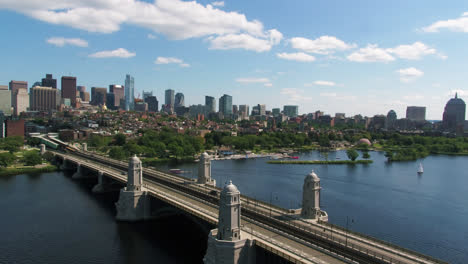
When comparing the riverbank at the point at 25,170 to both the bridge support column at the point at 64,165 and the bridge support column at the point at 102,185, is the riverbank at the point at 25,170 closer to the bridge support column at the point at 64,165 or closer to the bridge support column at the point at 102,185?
the bridge support column at the point at 64,165

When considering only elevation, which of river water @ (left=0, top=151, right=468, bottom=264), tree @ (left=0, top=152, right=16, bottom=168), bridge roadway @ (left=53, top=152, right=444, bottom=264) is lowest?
river water @ (left=0, top=151, right=468, bottom=264)

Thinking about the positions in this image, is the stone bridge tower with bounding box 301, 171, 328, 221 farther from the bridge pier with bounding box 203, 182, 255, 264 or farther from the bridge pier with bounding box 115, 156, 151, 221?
the bridge pier with bounding box 115, 156, 151, 221

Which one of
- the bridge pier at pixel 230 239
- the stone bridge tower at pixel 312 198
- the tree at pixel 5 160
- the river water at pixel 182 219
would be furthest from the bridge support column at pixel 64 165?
the stone bridge tower at pixel 312 198

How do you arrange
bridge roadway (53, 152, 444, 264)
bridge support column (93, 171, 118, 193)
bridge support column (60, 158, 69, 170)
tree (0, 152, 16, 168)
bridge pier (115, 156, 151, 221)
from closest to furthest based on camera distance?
bridge roadway (53, 152, 444, 264) < bridge pier (115, 156, 151, 221) < bridge support column (93, 171, 118, 193) < tree (0, 152, 16, 168) < bridge support column (60, 158, 69, 170)

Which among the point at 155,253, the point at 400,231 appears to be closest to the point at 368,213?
the point at 400,231

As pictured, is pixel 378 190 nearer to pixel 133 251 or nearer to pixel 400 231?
pixel 400 231

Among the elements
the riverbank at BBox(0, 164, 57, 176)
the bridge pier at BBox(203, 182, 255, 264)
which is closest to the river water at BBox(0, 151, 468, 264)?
the riverbank at BBox(0, 164, 57, 176)

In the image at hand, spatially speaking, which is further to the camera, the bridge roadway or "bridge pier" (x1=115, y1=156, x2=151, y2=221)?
"bridge pier" (x1=115, y1=156, x2=151, y2=221)
